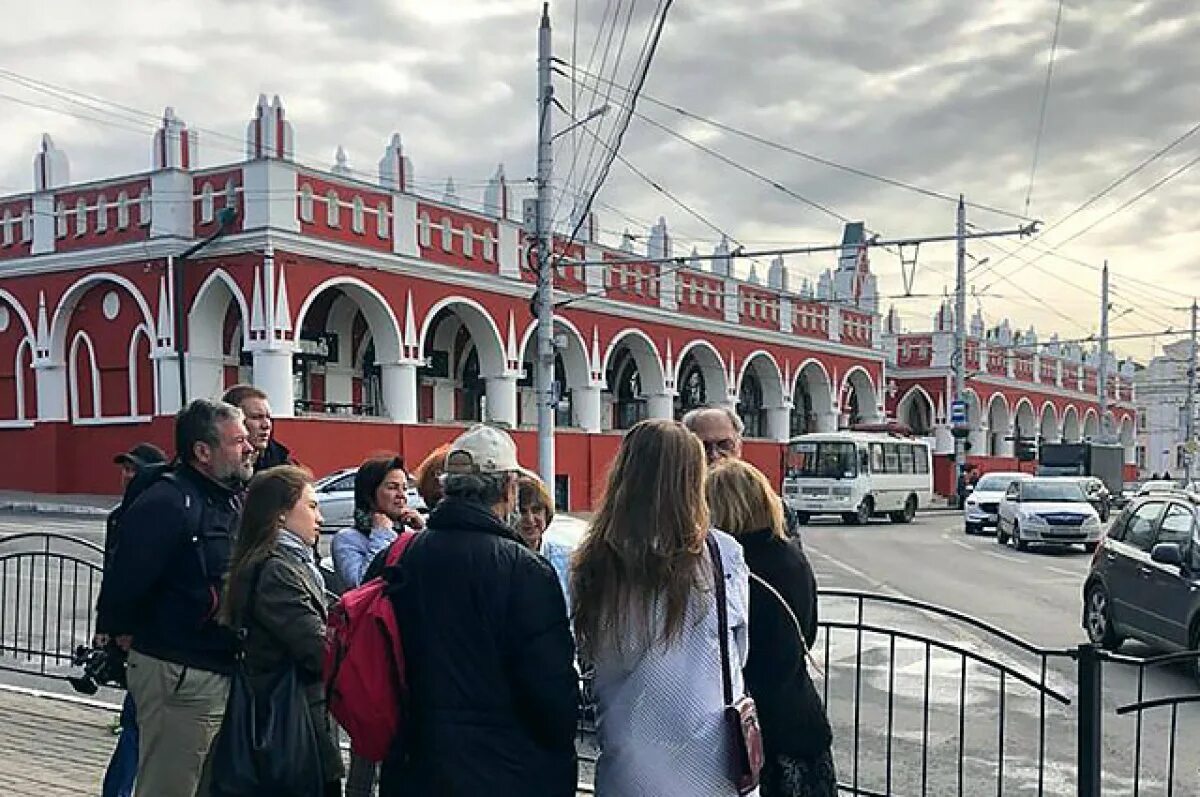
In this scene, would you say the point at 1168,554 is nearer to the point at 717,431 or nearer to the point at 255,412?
Result: the point at 717,431

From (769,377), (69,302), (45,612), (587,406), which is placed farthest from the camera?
(769,377)

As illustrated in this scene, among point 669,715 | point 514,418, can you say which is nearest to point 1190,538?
point 669,715

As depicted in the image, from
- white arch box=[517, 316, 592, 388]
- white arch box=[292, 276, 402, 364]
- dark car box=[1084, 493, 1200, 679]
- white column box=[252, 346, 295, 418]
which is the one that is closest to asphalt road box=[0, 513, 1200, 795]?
dark car box=[1084, 493, 1200, 679]

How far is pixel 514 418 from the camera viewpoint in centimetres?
3095

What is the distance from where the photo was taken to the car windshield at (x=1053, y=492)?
22930 millimetres

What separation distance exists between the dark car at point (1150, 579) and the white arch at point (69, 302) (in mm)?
22224

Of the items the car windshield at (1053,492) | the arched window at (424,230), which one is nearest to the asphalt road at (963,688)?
the car windshield at (1053,492)

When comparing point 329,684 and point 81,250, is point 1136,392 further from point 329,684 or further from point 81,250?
point 329,684

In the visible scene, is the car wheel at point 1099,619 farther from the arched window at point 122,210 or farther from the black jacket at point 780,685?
the arched window at point 122,210

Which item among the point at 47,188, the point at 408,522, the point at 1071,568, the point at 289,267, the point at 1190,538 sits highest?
the point at 47,188

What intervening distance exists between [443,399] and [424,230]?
6188 mm

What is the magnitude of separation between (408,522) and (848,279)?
4349cm

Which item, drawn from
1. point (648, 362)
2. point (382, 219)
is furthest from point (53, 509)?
point (648, 362)

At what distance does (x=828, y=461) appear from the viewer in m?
31.3
